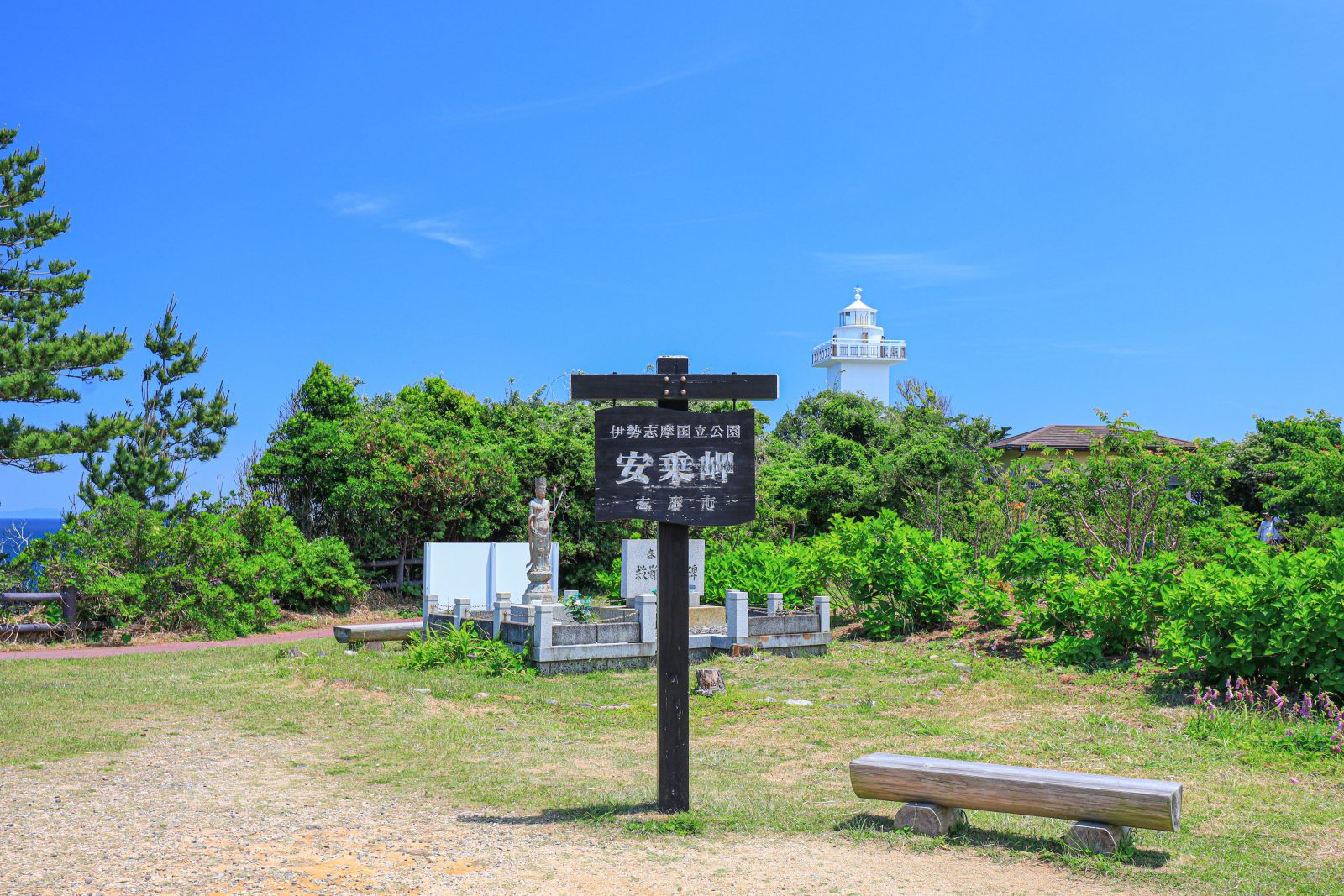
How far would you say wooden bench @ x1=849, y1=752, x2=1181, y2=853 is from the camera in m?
5.20

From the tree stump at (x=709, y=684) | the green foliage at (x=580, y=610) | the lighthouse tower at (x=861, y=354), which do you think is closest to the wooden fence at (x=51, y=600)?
the green foliage at (x=580, y=610)

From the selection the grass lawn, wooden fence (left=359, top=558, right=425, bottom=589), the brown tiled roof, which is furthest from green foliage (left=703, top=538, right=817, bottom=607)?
the brown tiled roof

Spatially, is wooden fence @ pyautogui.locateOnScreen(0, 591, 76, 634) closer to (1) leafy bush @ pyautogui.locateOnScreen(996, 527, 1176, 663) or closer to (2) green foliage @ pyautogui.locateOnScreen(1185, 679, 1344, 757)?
(1) leafy bush @ pyautogui.locateOnScreen(996, 527, 1176, 663)

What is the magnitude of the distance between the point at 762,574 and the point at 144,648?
10.2m

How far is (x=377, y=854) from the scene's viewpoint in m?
5.30

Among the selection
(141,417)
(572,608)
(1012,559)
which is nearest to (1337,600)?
(1012,559)

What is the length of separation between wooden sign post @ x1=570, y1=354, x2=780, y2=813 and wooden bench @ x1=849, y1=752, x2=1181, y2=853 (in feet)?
4.46

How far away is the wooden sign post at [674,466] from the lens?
6363 millimetres

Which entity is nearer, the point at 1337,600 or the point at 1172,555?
the point at 1337,600

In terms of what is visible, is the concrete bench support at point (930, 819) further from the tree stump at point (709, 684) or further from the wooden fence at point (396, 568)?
the wooden fence at point (396, 568)

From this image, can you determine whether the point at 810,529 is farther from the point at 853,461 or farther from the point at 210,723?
the point at 210,723

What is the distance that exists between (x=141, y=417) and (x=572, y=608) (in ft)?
42.5

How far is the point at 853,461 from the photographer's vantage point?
26.9 m

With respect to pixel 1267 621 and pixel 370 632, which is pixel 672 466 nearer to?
pixel 1267 621
